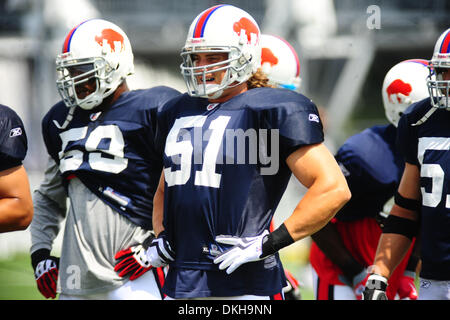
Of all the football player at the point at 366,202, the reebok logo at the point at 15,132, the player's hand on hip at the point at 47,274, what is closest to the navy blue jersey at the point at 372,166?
the football player at the point at 366,202

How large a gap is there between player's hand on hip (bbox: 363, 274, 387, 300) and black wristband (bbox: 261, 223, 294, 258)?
651 mm

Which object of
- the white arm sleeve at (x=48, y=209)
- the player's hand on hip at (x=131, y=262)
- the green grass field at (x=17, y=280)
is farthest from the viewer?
the green grass field at (x=17, y=280)

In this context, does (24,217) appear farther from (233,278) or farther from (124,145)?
(233,278)

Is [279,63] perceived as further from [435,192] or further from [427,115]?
[435,192]

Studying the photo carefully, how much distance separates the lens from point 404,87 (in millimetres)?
3842

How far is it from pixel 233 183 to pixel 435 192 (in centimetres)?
85

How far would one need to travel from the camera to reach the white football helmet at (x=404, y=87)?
12.5 feet

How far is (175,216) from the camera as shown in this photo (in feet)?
8.96

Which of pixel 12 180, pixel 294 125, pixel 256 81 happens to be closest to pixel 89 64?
pixel 12 180

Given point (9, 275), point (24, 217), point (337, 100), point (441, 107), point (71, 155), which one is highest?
point (441, 107)

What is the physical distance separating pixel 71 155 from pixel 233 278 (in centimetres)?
115

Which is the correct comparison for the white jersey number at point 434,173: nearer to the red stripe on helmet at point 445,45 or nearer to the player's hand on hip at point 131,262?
the red stripe on helmet at point 445,45

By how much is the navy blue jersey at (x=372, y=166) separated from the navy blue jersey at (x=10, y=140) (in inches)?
66.4
